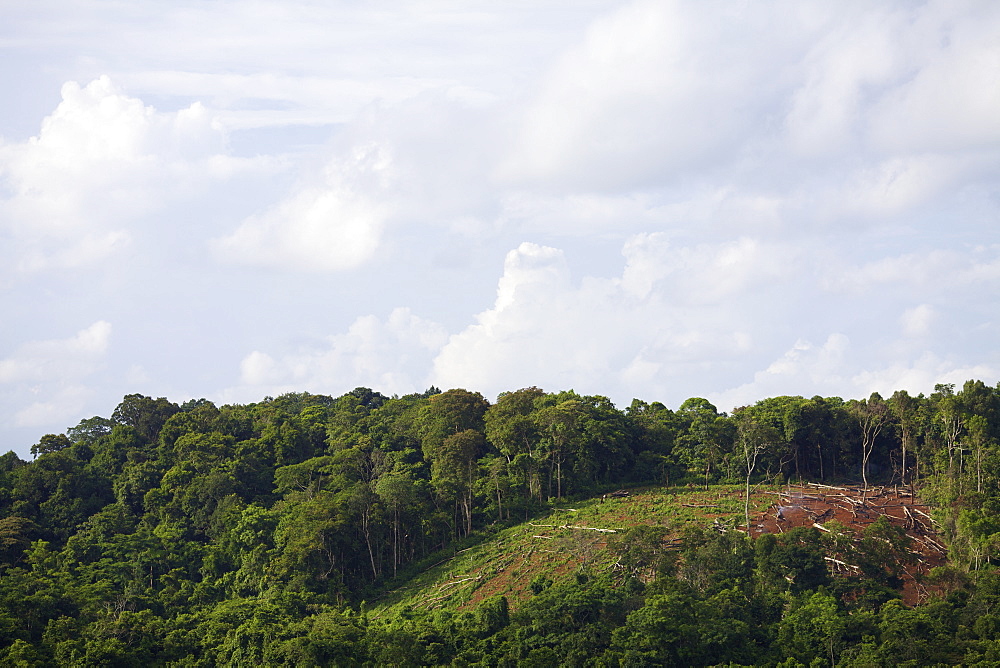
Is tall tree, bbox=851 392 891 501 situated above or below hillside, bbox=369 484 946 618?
above

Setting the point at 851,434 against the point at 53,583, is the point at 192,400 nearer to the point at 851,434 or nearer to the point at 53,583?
the point at 53,583

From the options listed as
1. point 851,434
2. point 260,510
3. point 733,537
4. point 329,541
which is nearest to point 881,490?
point 851,434

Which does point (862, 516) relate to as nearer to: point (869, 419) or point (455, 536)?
point (869, 419)

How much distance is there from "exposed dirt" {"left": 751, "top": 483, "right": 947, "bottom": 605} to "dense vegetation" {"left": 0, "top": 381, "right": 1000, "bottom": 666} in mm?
1042

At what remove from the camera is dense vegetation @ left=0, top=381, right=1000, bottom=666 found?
48.3 m

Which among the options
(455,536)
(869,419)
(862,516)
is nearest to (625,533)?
(862,516)

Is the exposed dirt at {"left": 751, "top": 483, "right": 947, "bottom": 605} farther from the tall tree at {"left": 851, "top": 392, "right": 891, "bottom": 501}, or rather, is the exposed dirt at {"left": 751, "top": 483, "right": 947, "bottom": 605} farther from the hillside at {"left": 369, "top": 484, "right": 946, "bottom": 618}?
the tall tree at {"left": 851, "top": 392, "right": 891, "bottom": 501}

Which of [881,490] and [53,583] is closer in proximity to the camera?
[53,583]

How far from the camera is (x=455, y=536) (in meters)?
68.9

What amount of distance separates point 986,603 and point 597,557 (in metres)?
19.9

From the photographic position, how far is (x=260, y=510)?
6781 centimetres

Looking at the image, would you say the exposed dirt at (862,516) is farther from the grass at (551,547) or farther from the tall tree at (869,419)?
the tall tree at (869,419)

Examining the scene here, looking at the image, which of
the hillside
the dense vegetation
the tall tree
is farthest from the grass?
the tall tree

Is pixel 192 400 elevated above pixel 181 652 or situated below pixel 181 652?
above
